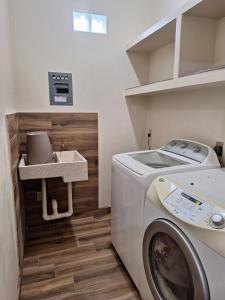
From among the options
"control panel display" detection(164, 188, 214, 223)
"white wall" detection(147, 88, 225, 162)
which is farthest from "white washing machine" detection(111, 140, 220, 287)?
"control panel display" detection(164, 188, 214, 223)

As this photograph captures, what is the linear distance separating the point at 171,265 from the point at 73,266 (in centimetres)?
99

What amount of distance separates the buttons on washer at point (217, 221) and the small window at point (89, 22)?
2.09 metres

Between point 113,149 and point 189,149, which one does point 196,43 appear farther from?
point 113,149

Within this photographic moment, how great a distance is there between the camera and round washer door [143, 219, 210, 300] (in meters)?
0.81

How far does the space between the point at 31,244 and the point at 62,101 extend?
1469 millimetres

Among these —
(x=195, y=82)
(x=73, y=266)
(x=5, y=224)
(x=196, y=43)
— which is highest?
(x=196, y=43)

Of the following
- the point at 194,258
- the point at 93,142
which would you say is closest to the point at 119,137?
the point at 93,142

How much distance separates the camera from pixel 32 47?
6.44 ft

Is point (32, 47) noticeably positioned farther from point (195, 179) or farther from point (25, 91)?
point (195, 179)

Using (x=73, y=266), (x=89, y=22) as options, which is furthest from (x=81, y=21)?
(x=73, y=266)

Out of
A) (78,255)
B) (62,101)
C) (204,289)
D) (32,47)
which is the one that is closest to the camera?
(204,289)

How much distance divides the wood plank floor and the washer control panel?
1.07 metres

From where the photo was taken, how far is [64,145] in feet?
7.29

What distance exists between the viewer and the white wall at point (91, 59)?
195 centimetres
